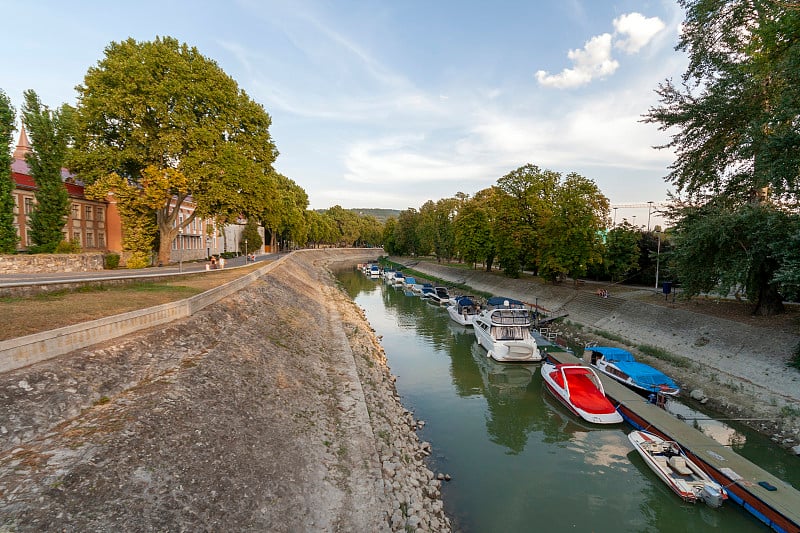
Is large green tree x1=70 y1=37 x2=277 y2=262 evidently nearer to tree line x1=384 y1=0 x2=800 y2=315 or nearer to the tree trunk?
tree line x1=384 y1=0 x2=800 y2=315

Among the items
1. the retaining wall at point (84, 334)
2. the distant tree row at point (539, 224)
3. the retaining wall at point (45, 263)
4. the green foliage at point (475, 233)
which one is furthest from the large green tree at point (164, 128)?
the green foliage at point (475, 233)

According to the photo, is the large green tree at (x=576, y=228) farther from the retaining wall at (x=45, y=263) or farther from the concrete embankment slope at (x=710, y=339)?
the retaining wall at (x=45, y=263)

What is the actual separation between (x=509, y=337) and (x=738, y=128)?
1891 centimetres

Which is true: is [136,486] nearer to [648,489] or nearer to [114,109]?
[648,489]

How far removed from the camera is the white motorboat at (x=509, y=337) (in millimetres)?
24547

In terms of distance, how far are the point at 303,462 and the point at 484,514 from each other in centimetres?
536

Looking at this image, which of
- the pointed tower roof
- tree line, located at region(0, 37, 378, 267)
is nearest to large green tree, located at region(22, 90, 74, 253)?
tree line, located at region(0, 37, 378, 267)

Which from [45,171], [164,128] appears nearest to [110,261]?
[45,171]

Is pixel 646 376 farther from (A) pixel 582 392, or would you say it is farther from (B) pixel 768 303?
(B) pixel 768 303

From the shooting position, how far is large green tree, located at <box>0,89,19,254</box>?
27.3 metres

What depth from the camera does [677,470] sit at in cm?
1203

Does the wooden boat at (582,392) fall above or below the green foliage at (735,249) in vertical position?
below

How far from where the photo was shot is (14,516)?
5.76 m

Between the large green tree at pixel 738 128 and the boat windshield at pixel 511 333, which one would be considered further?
the boat windshield at pixel 511 333
